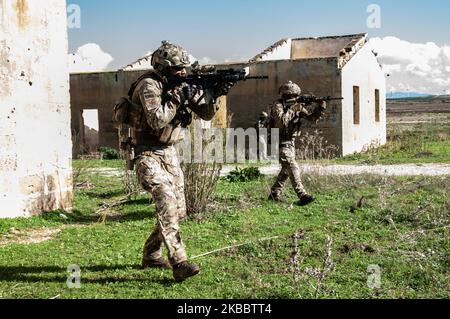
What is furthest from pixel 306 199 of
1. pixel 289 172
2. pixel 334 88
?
pixel 334 88

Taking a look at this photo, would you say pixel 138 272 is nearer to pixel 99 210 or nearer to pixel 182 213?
pixel 182 213

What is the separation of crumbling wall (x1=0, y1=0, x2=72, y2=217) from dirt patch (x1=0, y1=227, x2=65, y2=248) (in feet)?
1.60

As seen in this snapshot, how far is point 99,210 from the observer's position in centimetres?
859

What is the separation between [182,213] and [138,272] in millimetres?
664

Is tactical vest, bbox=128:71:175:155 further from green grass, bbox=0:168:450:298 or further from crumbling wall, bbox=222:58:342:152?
crumbling wall, bbox=222:58:342:152

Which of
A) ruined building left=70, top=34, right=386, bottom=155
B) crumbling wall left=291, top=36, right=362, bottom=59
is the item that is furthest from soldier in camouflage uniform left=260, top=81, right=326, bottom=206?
crumbling wall left=291, top=36, right=362, bottom=59

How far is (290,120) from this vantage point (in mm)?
8664

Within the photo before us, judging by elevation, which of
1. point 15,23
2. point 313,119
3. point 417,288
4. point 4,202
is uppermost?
point 15,23

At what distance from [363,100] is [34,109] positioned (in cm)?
1386

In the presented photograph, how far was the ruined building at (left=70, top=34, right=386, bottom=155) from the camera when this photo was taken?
674 inches

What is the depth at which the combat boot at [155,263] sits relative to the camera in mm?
5227

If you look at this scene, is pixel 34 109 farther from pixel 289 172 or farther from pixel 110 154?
pixel 110 154
